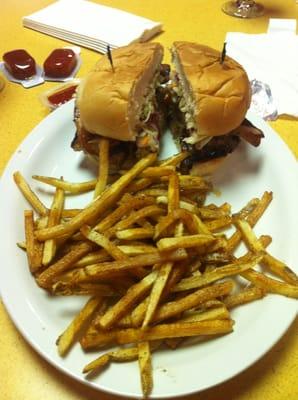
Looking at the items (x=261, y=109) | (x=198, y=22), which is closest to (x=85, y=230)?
(x=261, y=109)

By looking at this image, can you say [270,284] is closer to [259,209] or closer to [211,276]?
[211,276]

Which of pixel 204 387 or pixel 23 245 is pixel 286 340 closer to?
pixel 204 387

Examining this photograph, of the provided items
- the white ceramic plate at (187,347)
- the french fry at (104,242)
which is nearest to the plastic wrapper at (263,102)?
the white ceramic plate at (187,347)

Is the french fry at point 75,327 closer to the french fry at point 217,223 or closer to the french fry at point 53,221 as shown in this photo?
the french fry at point 53,221

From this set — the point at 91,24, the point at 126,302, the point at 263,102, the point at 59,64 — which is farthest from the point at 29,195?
the point at 91,24

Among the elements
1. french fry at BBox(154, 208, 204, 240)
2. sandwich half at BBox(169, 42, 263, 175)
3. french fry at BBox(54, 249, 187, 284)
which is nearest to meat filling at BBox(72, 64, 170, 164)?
sandwich half at BBox(169, 42, 263, 175)

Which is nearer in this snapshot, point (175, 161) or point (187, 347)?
point (187, 347)

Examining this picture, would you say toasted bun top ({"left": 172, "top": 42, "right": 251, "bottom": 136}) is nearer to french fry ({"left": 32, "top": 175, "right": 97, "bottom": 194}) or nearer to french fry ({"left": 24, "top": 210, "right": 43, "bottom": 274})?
french fry ({"left": 32, "top": 175, "right": 97, "bottom": 194})
